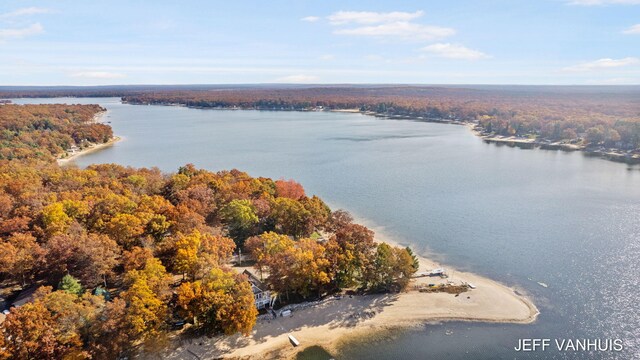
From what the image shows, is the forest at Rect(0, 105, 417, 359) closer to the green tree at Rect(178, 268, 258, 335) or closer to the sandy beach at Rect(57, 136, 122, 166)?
the green tree at Rect(178, 268, 258, 335)

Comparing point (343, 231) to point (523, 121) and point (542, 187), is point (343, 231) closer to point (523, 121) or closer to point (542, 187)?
point (542, 187)

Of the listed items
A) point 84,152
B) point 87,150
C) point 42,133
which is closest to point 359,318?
Result: point 84,152

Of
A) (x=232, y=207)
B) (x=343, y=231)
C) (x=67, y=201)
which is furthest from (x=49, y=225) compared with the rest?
(x=343, y=231)

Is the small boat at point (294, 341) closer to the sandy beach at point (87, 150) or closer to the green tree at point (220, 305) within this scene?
the green tree at point (220, 305)

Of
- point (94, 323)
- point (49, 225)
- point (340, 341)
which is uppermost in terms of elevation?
point (49, 225)

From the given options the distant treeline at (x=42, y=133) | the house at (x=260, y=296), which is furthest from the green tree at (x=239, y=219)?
the distant treeline at (x=42, y=133)

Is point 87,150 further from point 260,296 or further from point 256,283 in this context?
point 260,296
